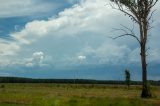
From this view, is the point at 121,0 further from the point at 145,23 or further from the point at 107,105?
the point at 107,105

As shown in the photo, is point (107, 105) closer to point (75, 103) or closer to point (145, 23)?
point (75, 103)

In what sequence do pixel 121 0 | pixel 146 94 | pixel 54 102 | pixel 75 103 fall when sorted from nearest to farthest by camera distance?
pixel 54 102 < pixel 75 103 < pixel 146 94 < pixel 121 0

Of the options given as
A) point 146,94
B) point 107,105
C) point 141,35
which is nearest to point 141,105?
point 107,105

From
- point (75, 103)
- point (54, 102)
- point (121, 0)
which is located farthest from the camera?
point (121, 0)

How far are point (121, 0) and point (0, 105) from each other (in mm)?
22667

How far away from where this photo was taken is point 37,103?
1383 inches

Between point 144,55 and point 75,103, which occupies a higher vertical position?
point 144,55

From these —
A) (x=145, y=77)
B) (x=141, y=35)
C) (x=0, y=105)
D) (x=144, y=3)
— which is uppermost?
(x=144, y=3)

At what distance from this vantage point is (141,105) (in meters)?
34.7

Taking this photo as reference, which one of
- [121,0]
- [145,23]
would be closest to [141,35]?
[145,23]

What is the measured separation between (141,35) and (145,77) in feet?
15.9

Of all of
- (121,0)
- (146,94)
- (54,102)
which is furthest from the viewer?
(121,0)

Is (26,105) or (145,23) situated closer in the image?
(26,105)

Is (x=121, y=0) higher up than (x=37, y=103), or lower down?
higher up
